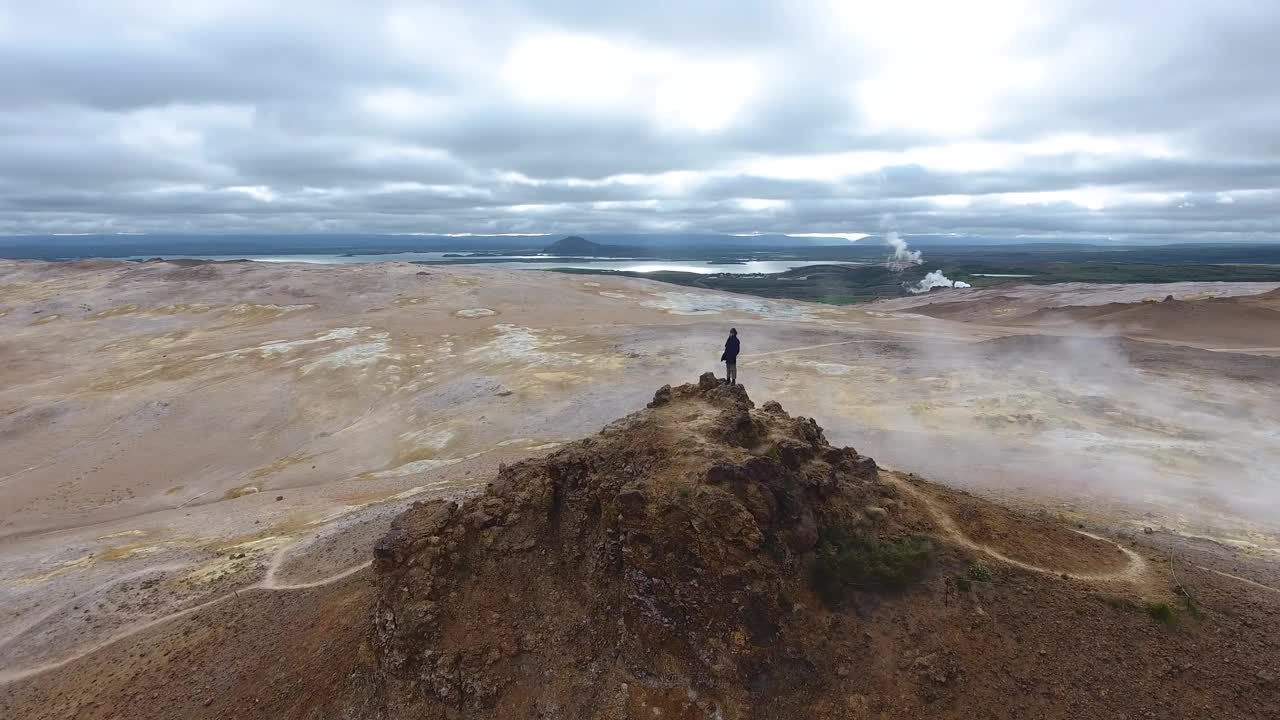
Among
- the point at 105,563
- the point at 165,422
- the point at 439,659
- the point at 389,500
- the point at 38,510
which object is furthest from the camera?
the point at 165,422

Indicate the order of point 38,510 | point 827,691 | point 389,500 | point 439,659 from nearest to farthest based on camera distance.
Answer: point 827,691
point 439,659
point 389,500
point 38,510

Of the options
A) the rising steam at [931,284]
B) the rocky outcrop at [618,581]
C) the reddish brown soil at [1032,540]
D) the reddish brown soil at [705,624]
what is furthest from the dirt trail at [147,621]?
the rising steam at [931,284]

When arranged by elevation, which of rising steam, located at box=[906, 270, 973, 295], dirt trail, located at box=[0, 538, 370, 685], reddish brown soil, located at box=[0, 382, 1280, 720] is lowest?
dirt trail, located at box=[0, 538, 370, 685]

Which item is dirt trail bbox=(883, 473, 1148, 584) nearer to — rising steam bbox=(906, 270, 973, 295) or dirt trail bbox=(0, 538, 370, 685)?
dirt trail bbox=(0, 538, 370, 685)

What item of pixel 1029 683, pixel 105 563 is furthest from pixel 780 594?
pixel 105 563

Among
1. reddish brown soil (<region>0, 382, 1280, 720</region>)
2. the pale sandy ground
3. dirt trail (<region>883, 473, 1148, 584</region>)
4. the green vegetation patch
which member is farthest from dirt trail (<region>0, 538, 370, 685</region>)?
dirt trail (<region>883, 473, 1148, 584</region>)

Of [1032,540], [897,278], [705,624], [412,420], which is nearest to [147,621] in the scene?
[705,624]

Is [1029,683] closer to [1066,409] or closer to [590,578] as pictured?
[590,578]

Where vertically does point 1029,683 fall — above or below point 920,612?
below
